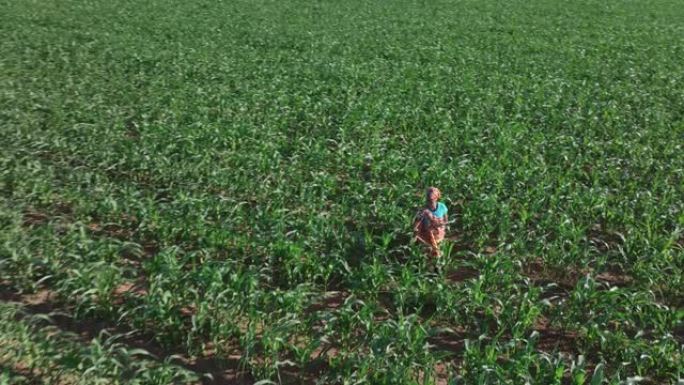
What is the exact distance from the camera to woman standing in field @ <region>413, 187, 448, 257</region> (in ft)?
22.0

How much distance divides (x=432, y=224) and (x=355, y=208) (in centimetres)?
161

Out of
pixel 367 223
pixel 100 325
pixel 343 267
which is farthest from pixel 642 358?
pixel 100 325

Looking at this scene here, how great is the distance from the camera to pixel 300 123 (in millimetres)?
11820

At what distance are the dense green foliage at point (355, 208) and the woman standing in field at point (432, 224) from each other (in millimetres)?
178

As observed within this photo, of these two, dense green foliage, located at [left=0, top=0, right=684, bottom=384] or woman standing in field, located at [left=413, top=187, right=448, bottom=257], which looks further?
woman standing in field, located at [left=413, top=187, right=448, bottom=257]

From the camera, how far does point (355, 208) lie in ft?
26.5

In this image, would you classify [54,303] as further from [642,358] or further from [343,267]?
[642,358]

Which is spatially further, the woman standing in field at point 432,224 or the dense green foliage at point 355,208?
the woman standing in field at point 432,224

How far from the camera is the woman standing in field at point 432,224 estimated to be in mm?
6691

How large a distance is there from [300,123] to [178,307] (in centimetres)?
670

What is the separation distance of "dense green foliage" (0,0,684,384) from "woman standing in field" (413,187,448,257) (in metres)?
0.18

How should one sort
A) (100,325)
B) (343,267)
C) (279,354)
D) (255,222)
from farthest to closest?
1. (255,222)
2. (343,267)
3. (100,325)
4. (279,354)

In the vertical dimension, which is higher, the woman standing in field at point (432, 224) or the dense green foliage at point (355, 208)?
the woman standing in field at point (432, 224)

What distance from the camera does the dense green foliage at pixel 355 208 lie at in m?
5.46
